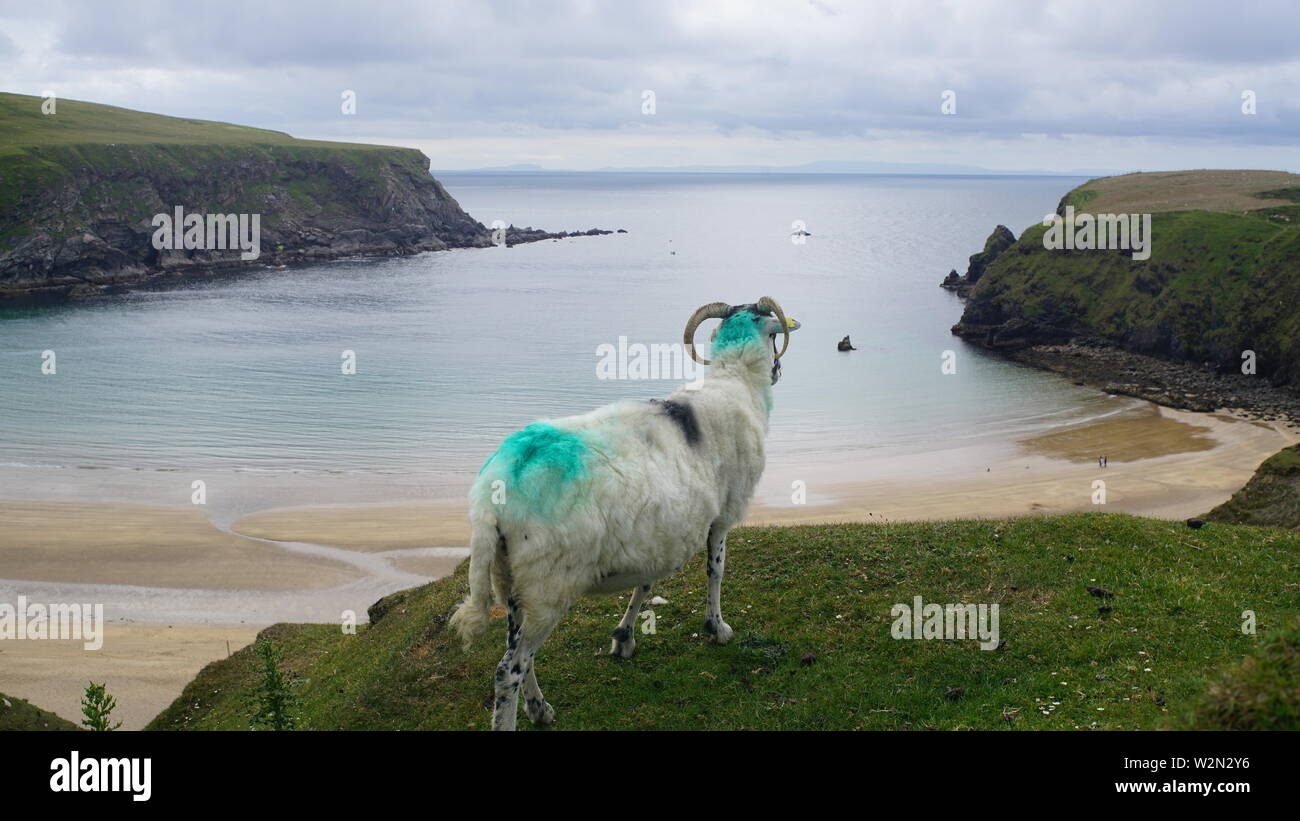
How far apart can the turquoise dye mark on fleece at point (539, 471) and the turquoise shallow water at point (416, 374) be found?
33.2 meters

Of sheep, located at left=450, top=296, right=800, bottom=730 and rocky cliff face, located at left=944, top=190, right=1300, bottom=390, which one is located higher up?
rocky cliff face, located at left=944, top=190, right=1300, bottom=390

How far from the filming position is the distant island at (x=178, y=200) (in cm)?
10256

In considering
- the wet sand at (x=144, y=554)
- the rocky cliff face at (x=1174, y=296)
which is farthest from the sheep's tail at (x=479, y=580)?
the rocky cliff face at (x=1174, y=296)

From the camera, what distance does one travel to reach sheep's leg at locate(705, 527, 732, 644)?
12078 mm

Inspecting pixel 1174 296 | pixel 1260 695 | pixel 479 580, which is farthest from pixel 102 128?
pixel 1260 695

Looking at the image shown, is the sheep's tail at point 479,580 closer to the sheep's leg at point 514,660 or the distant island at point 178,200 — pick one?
the sheep's leg at point 514,660

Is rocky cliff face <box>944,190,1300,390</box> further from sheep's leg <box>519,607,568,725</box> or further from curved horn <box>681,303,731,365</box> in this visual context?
sheep's leg <box>519,607,568,725</box>

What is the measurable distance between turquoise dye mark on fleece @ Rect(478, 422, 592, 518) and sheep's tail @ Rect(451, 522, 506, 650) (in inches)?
12.3

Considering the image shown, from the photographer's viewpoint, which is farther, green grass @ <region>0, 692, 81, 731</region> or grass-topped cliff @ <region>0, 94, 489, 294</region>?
grass-topped cliff @ <region>0, 94, 489, 294</region>

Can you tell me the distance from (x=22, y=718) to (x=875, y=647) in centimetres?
1095

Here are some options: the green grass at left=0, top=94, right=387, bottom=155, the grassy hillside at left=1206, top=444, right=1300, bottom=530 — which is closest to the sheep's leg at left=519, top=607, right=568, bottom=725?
the grassy hillside at left=1206, top=444, right=1300, bottom=530

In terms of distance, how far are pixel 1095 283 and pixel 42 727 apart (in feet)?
258

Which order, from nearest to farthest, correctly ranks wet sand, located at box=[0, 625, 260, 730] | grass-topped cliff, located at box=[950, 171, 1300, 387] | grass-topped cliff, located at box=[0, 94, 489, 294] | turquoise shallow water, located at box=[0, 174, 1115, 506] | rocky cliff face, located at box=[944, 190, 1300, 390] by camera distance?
wet sand, located at box=[0, 625, 260, 730]
turquoise shallow water, located at box=[0, 174, 1115, 506]
rocky cliff face, located at box=[944, 190, 1300, 390]
grass-topped cliff, located at box=[950, 171, 1300, 387]
grass-topped cliff, located at box=[0, 94, 489, 294]
